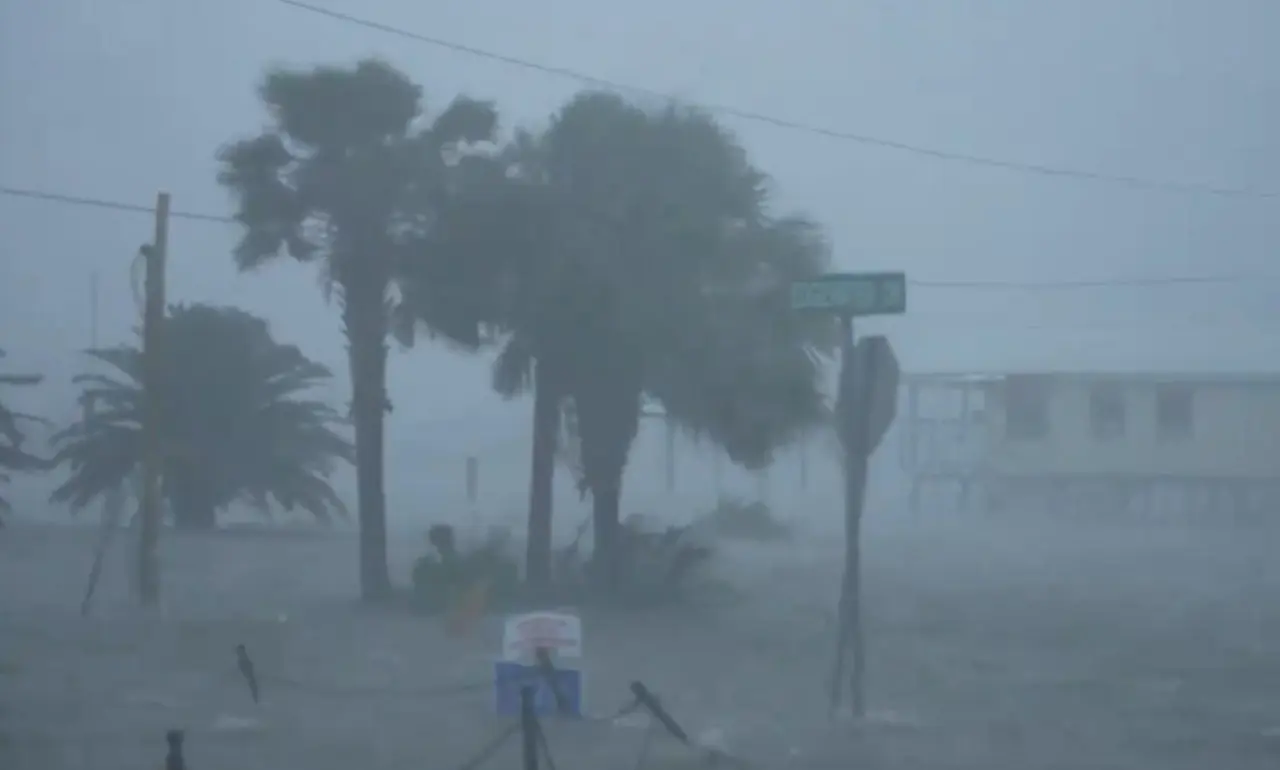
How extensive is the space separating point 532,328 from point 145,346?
5.36m

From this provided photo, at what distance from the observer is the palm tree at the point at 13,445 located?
3384cm

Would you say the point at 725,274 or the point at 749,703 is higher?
the point at 725,274

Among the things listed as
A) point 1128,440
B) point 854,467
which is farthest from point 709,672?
point 1128,440

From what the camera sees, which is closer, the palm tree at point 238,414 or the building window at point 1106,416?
the palm tree at point 238,414

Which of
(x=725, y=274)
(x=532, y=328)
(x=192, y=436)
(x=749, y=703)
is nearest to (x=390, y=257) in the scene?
(x=532, y=328)

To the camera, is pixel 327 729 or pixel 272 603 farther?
pixel 272 603

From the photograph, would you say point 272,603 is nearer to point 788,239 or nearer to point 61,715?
point 788,239

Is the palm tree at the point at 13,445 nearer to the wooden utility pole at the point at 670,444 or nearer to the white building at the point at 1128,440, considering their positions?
the wooden utility pole at the point at 670,444

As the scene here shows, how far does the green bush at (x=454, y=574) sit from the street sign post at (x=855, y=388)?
457 inches

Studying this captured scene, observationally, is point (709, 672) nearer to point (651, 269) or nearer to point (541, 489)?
point (651, 269)

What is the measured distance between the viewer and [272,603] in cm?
2761

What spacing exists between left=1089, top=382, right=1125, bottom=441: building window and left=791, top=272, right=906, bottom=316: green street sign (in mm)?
37730


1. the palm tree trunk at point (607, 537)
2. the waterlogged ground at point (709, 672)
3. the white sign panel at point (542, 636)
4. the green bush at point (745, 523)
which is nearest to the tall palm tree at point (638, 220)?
the palm tree trunk at point (607, 537)

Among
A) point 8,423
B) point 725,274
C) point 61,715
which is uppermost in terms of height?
point 725,274
